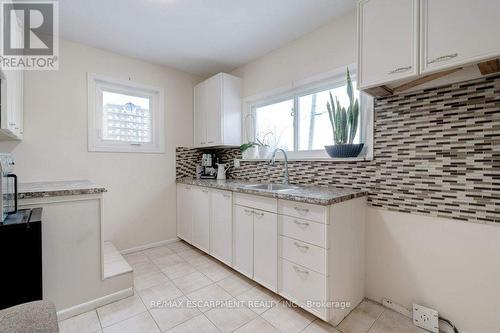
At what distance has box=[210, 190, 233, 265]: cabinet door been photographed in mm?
2193

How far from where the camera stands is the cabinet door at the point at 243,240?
1975 mm

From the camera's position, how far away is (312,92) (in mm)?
2264

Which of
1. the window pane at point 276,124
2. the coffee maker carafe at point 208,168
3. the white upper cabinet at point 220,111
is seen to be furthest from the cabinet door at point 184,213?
the window pane at point 276,124

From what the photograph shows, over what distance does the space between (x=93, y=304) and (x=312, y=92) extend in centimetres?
260

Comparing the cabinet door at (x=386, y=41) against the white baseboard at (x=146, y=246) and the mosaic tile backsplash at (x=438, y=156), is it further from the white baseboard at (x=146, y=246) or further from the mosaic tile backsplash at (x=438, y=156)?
the white baseboard at (x=146, y=246)

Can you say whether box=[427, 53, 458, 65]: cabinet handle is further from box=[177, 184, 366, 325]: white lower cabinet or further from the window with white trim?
box=[177, 184, 366, 325]: white lower cabinet

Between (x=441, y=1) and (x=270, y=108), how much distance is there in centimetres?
172

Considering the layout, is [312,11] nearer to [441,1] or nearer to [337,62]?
[337,62]

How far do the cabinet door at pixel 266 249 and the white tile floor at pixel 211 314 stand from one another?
0.48ft

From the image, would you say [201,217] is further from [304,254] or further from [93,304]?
[304,254]

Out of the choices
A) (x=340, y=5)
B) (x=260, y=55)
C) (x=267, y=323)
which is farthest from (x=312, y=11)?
(x=267, y=323)

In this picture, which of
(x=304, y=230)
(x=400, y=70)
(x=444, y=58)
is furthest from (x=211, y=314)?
(x=444, y=58)

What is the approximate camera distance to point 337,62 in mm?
1978

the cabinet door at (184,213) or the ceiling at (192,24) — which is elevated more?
the ceiling at (192,24)
